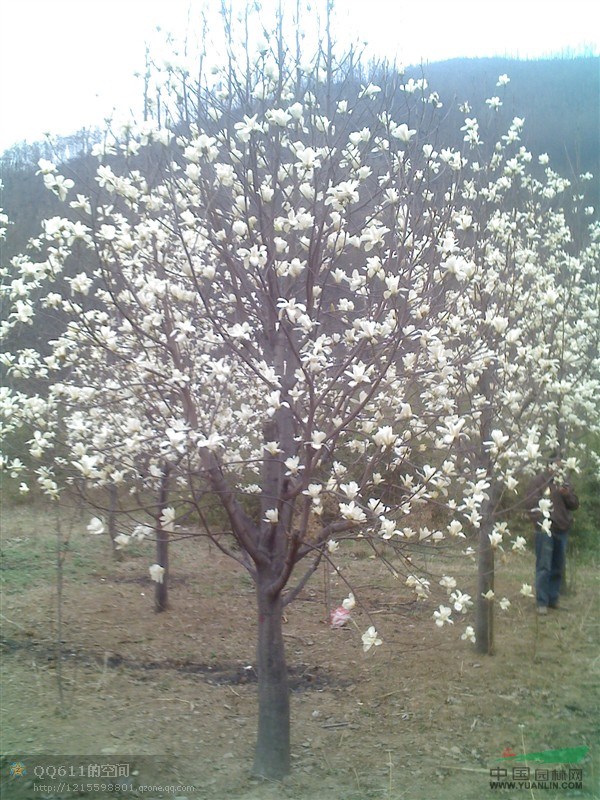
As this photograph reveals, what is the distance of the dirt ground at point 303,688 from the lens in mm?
4637

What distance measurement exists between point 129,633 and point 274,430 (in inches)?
129

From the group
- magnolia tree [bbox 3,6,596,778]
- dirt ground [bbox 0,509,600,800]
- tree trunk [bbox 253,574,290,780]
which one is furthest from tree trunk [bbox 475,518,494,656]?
tree trunk [bbox 253,574,290,780]

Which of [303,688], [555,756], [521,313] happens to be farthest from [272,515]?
[521,313]

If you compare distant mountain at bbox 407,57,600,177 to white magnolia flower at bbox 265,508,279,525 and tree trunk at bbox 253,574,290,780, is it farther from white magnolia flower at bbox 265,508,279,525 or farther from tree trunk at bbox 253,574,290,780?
tree trunk at bbox 253,574,290,780

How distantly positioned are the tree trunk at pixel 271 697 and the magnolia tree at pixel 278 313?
0.04ft

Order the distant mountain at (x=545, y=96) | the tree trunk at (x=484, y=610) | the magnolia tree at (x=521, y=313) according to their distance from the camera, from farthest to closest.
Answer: the distant mountain at (x=545, y=96)
the tree trunk at (x=484, y=610)
the magnolia tree at (x=521, y=313)

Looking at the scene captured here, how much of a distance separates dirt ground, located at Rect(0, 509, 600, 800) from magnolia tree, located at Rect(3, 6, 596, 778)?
606 millimetres

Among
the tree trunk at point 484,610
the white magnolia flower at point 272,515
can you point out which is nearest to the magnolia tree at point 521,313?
the tree trunk at point 484,610

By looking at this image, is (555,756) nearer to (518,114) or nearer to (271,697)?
(271,697)

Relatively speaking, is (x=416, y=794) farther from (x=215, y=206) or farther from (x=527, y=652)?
(x=215, y=206)

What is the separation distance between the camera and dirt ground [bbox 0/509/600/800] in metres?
4.64

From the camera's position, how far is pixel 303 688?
241 inches

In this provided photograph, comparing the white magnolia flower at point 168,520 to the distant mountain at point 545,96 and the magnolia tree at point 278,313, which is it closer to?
the magnolia tree at point 278,313

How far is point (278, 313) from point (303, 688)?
3471 mm
